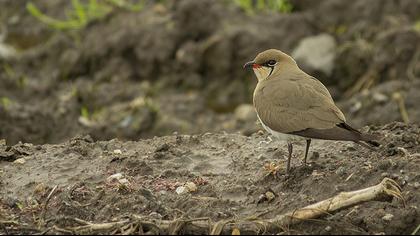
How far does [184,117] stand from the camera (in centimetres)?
979

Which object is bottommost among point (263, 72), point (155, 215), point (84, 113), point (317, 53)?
point (84, 113)

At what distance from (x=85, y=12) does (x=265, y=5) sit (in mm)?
2288

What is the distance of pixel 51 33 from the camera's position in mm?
11445

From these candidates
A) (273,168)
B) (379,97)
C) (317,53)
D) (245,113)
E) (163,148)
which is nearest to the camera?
(273,168)

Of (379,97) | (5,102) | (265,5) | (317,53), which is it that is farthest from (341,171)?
(265,5)

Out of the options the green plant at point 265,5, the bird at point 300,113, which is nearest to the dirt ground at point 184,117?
the green plant at point 265,5

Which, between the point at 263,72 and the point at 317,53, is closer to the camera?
the point at 263,72

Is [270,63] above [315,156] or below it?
above

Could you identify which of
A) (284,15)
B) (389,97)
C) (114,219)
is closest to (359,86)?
(389,97)

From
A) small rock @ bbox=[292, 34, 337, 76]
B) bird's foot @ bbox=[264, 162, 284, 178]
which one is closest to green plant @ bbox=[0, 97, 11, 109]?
small rock @ bbox=[292, 34, 337, 76]

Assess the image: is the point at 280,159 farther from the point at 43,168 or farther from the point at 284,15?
the point at 284,15

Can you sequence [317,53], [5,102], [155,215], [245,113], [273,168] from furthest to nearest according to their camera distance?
[317,53] < [245,113] < [5,102] < [273,168] < [155,215]

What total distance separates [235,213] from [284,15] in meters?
5.61

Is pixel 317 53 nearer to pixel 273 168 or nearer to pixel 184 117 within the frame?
pixel 184 117
